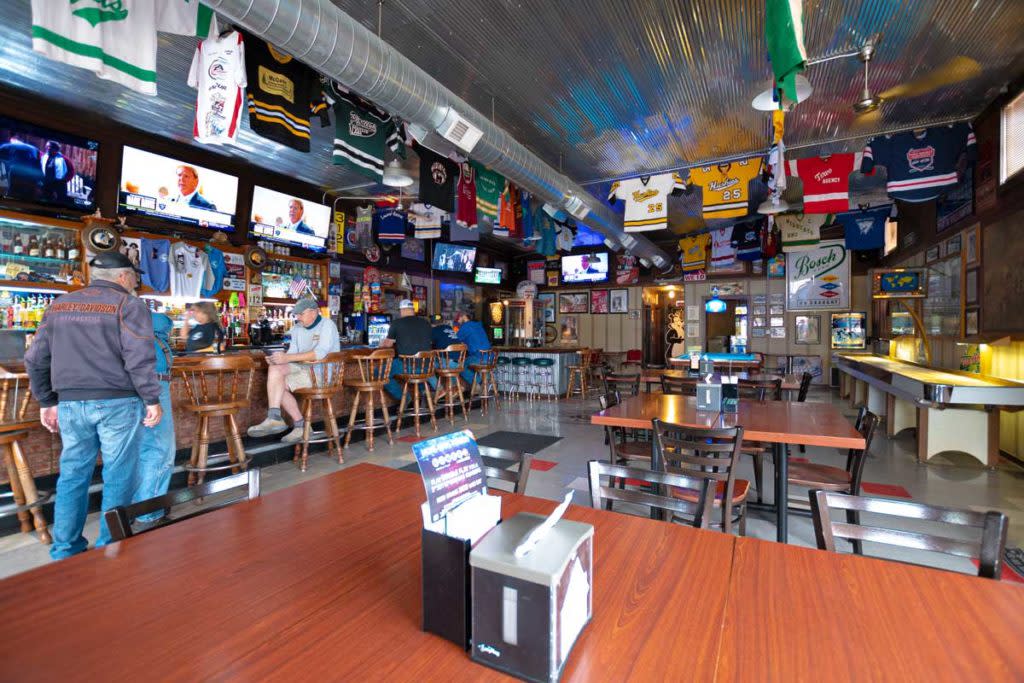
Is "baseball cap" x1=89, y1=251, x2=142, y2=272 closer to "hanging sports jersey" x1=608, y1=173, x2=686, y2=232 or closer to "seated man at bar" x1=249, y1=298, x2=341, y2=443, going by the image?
"seated man at bar" x1=249, y1=298, x2=341, y2=443

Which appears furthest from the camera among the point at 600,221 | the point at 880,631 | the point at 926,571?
the point at 600,221

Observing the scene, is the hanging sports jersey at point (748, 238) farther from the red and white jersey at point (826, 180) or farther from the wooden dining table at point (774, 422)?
the wooden dining table at point (774, 422)

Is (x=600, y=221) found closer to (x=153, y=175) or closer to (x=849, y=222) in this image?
(x=849, y=222)

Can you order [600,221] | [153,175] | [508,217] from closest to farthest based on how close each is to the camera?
1. [153,175]
2. [508,217]
3. [600,221]

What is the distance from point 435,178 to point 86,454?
448 cm

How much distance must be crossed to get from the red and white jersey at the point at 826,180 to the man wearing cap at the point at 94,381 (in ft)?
24.1

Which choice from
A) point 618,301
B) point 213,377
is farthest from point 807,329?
point 213,377

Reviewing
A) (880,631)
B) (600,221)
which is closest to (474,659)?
(880,631)

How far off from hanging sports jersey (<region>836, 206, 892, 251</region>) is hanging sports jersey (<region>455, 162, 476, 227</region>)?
290 inches

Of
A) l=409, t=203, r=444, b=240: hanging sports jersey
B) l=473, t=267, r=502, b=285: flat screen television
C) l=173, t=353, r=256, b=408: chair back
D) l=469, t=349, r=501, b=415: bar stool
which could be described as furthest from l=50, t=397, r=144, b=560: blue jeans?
l=473, t=267, r=502, b=285: flat screen television

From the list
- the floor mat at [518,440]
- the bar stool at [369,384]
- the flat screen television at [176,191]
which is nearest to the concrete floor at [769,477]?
the floor mat at [518,440]

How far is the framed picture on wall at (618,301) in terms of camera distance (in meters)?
14.1

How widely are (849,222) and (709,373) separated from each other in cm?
775

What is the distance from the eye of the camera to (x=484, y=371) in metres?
8.10
